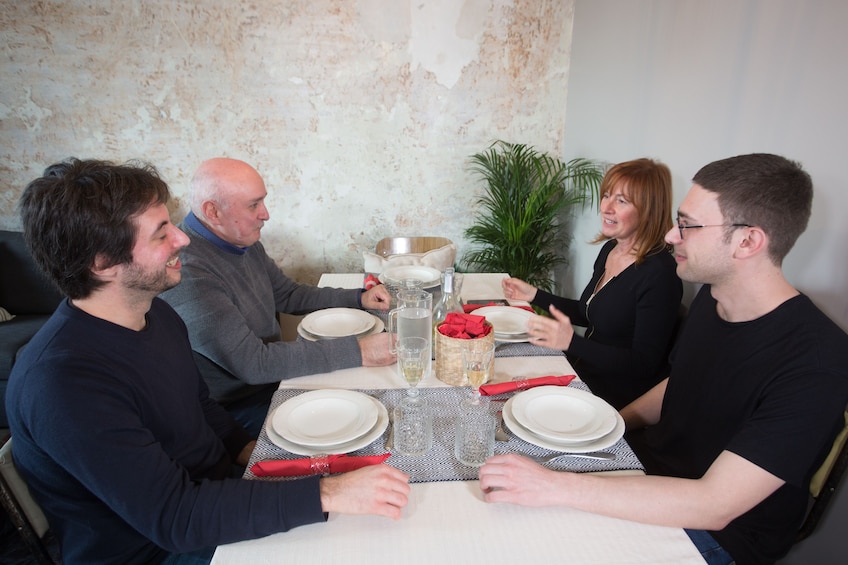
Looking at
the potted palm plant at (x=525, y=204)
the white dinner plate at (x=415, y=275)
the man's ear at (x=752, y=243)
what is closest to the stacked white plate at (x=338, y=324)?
the white dinner plate at (x=415, y=275)

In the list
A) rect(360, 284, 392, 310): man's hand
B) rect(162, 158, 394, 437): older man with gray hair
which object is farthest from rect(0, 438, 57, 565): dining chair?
rect(360, 284, 392, 310): man's hand

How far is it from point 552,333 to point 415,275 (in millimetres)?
792

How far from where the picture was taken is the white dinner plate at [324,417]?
1125 millimetres

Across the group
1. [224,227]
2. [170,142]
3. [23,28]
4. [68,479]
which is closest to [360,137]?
[170,142]

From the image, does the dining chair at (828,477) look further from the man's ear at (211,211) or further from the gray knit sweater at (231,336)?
the man's ear at (211,211)

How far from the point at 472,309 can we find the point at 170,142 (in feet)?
8.38

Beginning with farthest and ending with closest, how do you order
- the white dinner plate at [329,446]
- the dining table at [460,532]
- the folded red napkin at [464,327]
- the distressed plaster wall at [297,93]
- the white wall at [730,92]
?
1. the distressed plaster wall at [297,93]
2. the white wall at [730,92]
3. the folded red napkin at [464,327]
4. the white dinner plate at [329,446]
5. the dining table at [460,532]

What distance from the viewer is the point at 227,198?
5.79ft

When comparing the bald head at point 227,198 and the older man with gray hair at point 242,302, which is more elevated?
the bald head at point 227,198

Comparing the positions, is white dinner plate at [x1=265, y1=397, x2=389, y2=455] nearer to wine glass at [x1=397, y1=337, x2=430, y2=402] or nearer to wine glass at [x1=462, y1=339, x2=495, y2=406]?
wine glass at [x1=397, y1=337, x2=430, y2=402]

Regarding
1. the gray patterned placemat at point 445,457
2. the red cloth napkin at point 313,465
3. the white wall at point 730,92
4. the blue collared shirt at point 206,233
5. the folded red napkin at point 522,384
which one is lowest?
the gray patterned placemat at point 445,457

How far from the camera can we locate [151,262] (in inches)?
43.7

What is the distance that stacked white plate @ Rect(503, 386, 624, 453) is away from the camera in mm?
1118

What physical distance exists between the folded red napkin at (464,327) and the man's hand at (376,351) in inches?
8.2
